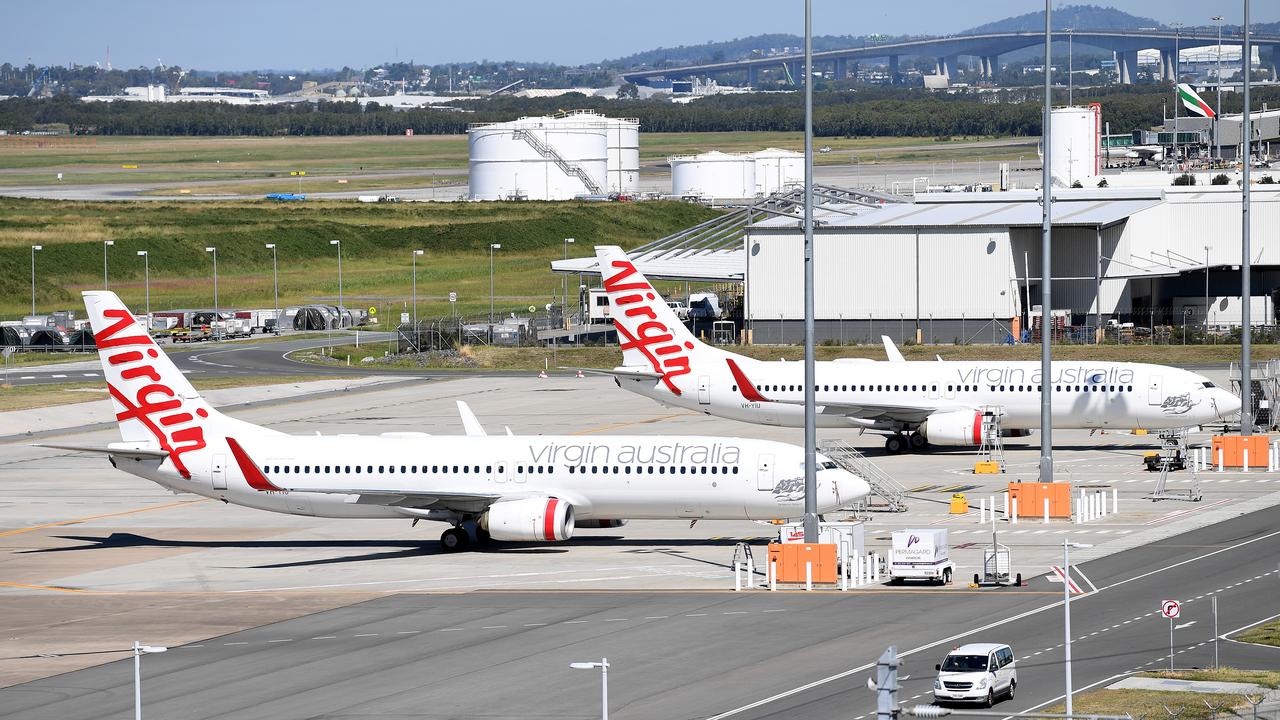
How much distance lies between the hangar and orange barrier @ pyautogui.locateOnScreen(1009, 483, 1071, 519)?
2295 inches

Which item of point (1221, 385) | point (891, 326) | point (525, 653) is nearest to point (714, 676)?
point (525, 653)

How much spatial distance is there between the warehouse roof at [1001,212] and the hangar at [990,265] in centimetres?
15

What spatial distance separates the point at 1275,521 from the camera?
188 ft

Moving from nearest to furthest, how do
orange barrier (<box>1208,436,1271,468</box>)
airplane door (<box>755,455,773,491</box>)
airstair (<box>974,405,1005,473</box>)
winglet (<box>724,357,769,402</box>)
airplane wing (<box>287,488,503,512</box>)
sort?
airplane door (<box>755,455,773,491</box>)
airplane wing (<box>287,488,503,512</box>)
orange barrier (<box>1208,436,1271,468</box>)
airstair (<box>974,405,1005,473</box>)
winglet (<box>724,357,769,402</box>)

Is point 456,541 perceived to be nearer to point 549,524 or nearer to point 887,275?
point 549,524

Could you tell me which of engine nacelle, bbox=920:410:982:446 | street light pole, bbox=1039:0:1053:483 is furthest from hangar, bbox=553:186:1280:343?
street light pole, bbox=1039:0:1053:483

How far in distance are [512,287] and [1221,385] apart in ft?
322

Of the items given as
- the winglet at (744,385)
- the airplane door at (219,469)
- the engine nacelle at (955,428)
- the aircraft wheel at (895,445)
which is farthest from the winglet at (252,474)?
the aircraft wheel at (895,445)

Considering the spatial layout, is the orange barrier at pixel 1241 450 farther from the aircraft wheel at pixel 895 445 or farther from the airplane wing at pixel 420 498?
the airplane wing at pixel 420 498

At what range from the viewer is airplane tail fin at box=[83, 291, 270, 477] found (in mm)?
56281

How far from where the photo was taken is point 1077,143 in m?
166

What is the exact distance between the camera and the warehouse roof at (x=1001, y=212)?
387ft

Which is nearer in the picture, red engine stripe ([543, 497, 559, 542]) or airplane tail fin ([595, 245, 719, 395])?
red engine stripe ([543, 497, 559, 542])

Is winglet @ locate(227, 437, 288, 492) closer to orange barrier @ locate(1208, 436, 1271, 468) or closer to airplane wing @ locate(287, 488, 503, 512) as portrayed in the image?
airplane wing @ locate(287, 488, 503, 512)
